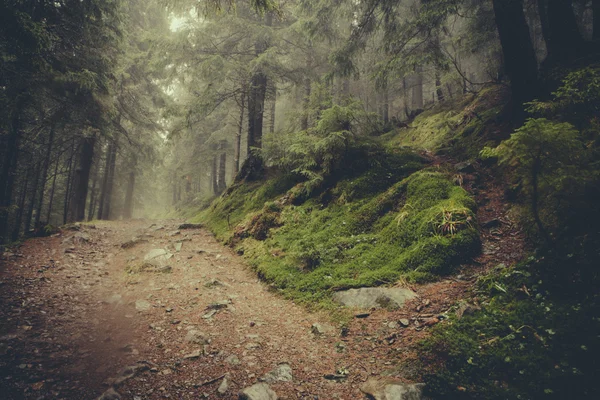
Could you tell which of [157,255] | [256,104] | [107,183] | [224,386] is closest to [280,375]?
[224,386]

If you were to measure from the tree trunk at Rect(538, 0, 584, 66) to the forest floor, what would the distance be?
12.3 feet

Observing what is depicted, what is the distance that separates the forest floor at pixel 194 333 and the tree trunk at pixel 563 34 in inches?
148

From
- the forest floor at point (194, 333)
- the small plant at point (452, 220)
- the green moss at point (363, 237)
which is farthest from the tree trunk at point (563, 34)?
the small plant at point (452, 220)

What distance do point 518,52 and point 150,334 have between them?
383 inches

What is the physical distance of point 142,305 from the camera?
5.31 metres

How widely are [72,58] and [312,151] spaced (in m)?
11.0

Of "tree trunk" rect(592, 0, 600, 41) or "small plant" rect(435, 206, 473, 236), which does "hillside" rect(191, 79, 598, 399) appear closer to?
"small plant" rect(435, 206, 473, 236)

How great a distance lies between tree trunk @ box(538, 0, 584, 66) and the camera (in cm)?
668

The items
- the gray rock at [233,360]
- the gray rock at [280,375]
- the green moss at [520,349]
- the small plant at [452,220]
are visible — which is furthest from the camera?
the small plant at [452,220]

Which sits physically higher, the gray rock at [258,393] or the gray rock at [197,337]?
the gray rock at [197,337]

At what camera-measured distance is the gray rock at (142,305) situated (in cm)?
518

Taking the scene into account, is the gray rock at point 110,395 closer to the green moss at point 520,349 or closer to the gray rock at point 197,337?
the gray rock at point 197,337

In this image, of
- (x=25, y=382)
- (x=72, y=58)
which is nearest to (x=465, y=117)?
(x=25, y=382)

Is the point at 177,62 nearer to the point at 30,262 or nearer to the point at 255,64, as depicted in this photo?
the point at 255,64
